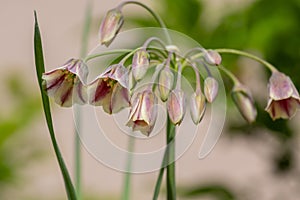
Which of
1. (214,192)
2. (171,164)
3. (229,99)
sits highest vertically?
(171,164)

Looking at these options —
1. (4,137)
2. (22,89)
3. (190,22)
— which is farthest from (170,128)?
(22,89)

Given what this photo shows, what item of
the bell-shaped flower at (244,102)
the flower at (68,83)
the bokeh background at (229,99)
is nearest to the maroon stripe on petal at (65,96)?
the flower at (68,83)

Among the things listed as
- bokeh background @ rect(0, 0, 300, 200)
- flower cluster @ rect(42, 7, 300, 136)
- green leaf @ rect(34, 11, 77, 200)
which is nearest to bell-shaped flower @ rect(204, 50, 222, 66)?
flower cluster @ rect(42, 7, 300, 136)

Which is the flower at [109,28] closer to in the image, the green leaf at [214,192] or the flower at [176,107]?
the flower at [176,107]

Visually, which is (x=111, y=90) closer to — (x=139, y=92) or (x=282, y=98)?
(x=139, y=92)

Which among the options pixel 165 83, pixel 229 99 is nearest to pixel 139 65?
pixel 165 83

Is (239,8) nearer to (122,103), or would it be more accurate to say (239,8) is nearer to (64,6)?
(122,103)
